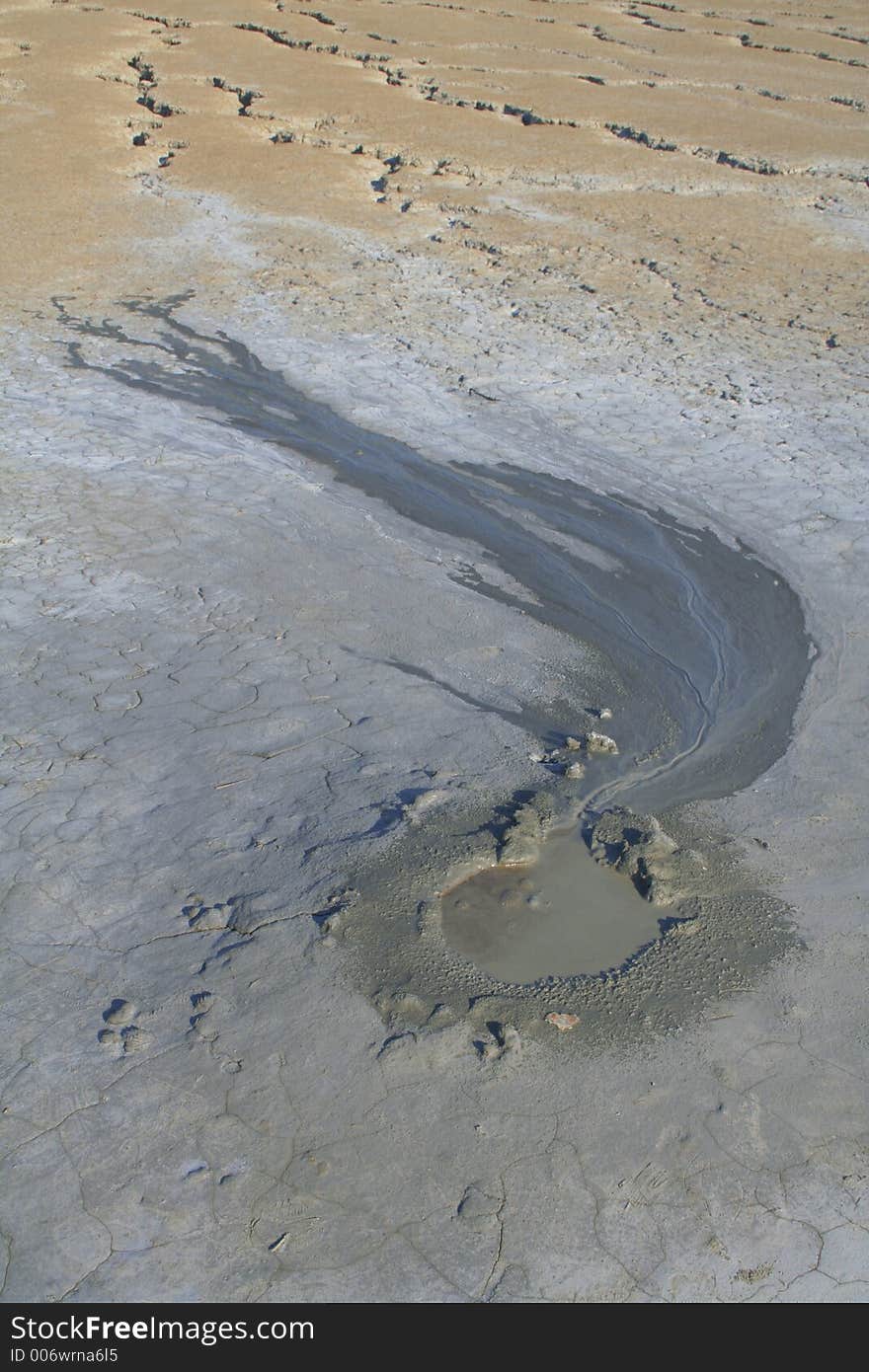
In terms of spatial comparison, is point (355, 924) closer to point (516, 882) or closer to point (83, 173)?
point (516, 882)

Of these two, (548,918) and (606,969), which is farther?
(548,918)

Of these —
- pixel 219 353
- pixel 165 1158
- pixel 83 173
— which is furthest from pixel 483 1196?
pixel 83 173

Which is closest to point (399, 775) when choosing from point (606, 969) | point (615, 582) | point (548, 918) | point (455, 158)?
point (548, 918)

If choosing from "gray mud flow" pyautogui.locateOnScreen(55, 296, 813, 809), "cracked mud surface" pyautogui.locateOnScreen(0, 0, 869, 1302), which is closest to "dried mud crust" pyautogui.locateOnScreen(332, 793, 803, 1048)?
"cracked mud surface" pyautogui.locateOnScreen(0, 0, 869, 1302)

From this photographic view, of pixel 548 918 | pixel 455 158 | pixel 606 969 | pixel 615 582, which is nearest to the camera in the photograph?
pixel 606 969

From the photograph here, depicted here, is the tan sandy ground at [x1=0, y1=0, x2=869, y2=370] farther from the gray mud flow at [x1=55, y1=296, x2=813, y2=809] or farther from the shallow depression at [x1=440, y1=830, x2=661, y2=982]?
the shallow depression at [x1=440, y1=830, x2=661, y2=982]

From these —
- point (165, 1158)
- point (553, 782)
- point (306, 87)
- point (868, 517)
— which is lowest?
point (165, 1158)

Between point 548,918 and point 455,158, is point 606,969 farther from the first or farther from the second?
point 455,158

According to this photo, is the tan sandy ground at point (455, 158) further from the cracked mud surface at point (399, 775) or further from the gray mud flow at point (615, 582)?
the gray mud flow at point (615, 582)
